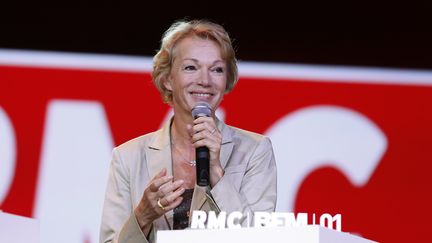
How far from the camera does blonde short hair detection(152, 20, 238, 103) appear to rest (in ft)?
9.86

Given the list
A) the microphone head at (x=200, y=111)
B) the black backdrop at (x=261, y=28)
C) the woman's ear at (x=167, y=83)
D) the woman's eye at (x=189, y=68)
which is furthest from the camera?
the black backdrop at (x=261, y=28)

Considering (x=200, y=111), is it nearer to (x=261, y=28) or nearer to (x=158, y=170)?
(x=158, y=170)

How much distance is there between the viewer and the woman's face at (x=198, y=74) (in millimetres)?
2941

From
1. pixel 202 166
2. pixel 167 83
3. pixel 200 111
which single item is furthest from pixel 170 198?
pixel 167 83

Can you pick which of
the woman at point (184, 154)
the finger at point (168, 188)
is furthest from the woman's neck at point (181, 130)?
the finger at point (168, 188)

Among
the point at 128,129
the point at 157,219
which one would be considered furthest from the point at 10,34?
the point at 157,219

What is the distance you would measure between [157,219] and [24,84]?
5.19 feet

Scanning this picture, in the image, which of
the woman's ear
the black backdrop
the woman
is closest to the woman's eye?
the woman

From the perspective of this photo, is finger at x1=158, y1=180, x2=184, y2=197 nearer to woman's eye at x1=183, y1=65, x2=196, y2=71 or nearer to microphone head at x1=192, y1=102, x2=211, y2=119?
microphone head at x1=192, y1=102, x2=211, y2=119

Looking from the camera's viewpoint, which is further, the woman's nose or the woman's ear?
the woman's ear

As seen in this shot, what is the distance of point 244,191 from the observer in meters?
2.92

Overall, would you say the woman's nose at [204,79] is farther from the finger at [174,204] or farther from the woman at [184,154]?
the finger at [174,204]

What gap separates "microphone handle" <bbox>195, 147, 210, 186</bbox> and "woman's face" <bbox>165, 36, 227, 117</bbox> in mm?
344

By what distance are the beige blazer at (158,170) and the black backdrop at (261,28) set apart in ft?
3.78
